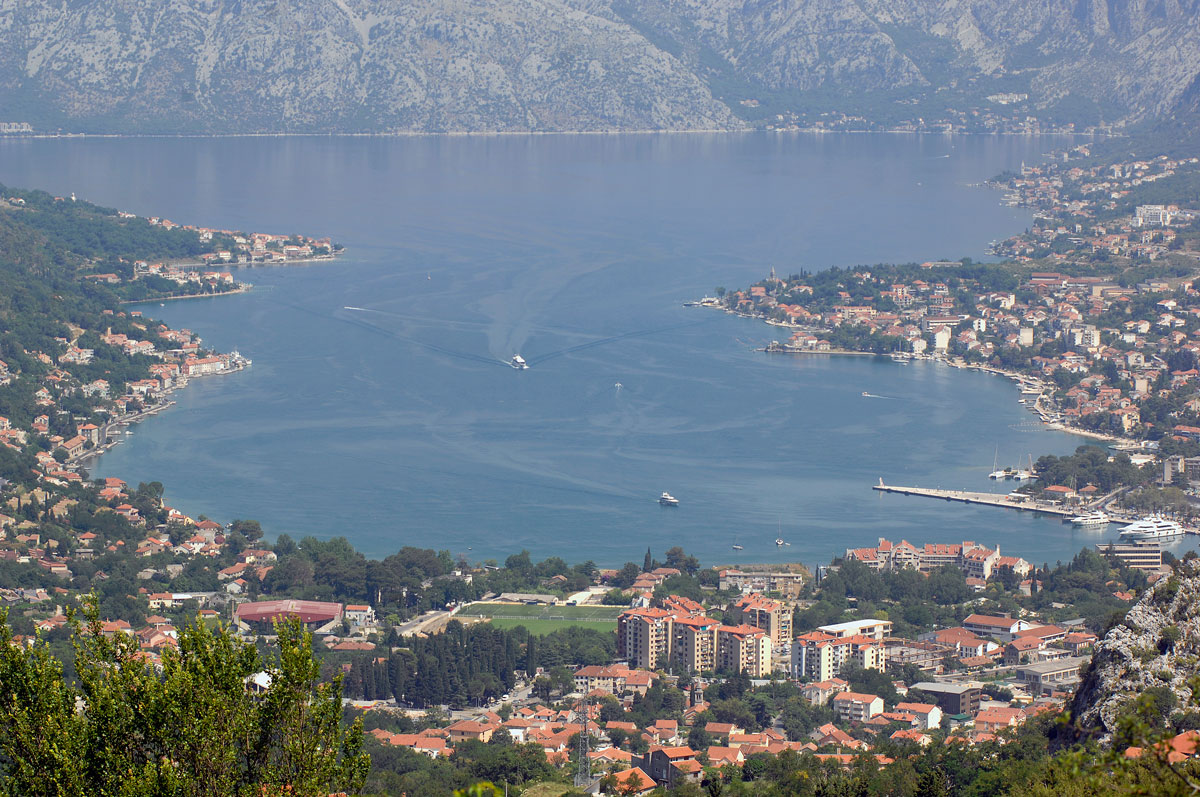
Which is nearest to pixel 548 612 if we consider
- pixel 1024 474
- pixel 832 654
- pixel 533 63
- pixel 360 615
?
pixel 360 615

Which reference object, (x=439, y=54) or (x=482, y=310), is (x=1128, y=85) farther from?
(x=482, y=310)

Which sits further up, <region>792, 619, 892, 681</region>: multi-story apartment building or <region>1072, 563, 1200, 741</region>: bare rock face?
<region>1072, 563, 1200, 741</region>: bare rock face

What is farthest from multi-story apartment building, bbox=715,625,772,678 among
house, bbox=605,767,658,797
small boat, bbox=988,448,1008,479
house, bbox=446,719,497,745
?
small boat, bbox=988,448,1008,479

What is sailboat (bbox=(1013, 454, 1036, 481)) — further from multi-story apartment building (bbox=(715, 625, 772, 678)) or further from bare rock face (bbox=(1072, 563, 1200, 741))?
bare rock face (bbox=(1072, 563, 1200, 741))

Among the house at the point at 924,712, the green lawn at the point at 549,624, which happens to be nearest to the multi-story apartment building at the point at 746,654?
the green lawn at the point at 549,624

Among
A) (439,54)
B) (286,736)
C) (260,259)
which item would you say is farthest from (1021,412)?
(439,54)
